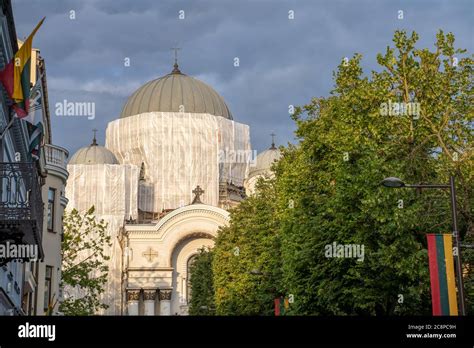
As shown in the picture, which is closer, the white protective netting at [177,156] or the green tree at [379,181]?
the green tree at [379,181]

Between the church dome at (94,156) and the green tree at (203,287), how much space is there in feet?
91.9

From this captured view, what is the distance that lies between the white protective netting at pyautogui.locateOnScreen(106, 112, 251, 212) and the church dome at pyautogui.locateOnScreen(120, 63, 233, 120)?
183 cm

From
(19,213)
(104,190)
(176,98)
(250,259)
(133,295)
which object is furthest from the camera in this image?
(176,98)

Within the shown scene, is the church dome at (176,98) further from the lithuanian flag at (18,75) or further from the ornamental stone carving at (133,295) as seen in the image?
the lithuanian flag at (18,75)

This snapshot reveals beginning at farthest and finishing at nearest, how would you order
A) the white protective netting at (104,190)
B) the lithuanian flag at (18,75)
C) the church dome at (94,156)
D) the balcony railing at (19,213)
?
the church dome at (94,156) → the white protective netting at (104,190) → the lithuanian flag at (18,75) → the balcony railing at (19,213)

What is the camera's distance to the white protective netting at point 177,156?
352 feet

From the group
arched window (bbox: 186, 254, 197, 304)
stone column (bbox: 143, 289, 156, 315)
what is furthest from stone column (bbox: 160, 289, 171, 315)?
arched window (bbox: 186, 254, 197, 304)

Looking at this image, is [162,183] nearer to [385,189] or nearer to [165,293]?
[165,293]

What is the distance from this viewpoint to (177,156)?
10762 centimetres

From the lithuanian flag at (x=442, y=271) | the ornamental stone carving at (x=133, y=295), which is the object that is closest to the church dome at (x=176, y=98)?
the ornamental stone carving at (x=133, y=295)


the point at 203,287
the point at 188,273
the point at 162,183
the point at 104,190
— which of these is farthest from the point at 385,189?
the point at 162,183

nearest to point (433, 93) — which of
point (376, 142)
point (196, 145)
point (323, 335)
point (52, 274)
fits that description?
point (376, 142)

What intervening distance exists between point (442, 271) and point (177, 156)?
8217cm

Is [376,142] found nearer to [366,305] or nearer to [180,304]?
[366,305]
